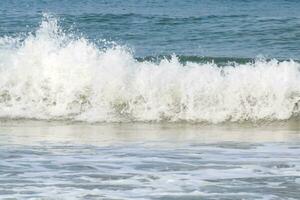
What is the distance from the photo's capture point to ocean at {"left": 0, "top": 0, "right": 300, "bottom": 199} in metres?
6.98

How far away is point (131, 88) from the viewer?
39.4 feet

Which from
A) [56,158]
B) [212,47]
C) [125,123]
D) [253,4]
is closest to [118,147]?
[56,158]

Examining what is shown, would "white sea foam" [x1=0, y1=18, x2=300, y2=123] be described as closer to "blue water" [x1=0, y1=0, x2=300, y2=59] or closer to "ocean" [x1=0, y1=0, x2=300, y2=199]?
"ocean" [x1=0, y1=0, x2=300, y2=199]

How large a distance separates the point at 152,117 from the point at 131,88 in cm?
80

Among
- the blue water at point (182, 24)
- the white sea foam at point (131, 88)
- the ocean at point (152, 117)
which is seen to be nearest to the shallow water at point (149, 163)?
the ocean at point (152, 117)

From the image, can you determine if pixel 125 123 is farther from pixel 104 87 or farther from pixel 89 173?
pixel 89 173

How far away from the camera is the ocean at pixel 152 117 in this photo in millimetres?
6980

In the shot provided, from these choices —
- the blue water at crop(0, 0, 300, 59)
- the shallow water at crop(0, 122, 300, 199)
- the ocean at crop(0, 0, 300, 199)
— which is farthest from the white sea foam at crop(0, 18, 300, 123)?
the blue water at crop(0, 0, 300, 59)

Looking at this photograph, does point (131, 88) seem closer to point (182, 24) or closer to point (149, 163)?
point (149, 163)

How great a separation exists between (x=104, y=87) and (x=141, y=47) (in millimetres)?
6813

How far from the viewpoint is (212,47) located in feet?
60.6

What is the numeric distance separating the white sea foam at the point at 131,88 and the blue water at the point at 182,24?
194 inches

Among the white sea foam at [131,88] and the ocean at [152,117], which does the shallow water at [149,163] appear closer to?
the ocean at [152,117]

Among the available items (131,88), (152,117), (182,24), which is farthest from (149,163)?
(182,24)
